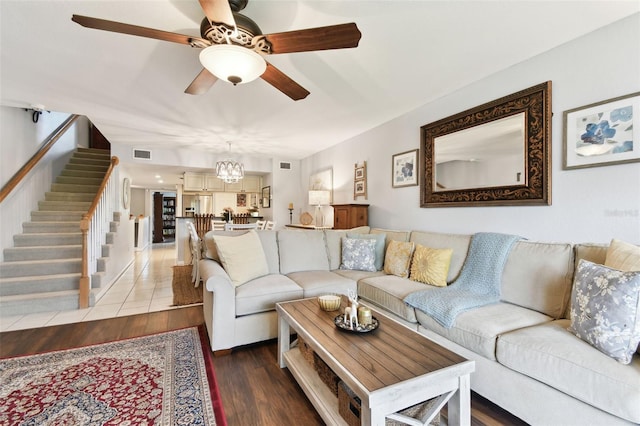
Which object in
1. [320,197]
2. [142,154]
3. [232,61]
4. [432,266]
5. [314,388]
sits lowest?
[314,388]

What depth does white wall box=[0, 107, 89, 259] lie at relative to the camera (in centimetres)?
362

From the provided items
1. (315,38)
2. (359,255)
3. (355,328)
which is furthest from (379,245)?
(315,38)

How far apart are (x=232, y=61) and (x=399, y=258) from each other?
2311mm

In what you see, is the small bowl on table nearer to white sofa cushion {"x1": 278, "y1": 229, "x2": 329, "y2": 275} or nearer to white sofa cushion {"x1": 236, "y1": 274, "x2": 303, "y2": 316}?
white sofa cushion {"x1": 236, "y1": 274, "x2": 303, "y2": 316}

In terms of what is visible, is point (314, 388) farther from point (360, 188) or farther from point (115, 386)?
point (360, 188)

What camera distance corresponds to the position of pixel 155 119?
3.77 meters

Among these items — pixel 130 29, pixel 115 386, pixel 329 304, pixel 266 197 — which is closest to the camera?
pixel 130 29

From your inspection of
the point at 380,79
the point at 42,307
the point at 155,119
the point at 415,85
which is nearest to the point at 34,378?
the point at 42,307

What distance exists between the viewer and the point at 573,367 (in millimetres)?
1283

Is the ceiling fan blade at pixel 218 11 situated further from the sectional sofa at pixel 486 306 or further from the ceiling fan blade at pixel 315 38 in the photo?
the sectional sofa at pixel 486 306

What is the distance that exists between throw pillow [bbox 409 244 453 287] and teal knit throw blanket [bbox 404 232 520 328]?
12cm

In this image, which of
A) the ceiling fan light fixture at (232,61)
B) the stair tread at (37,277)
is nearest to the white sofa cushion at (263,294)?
the ceiling fan light fixture at (232,61)

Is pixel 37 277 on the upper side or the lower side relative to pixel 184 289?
upper

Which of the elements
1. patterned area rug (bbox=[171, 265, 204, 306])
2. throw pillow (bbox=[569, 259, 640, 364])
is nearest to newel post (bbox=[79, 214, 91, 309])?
patterned area rug (bbox=[171, 265, 204, 306])
